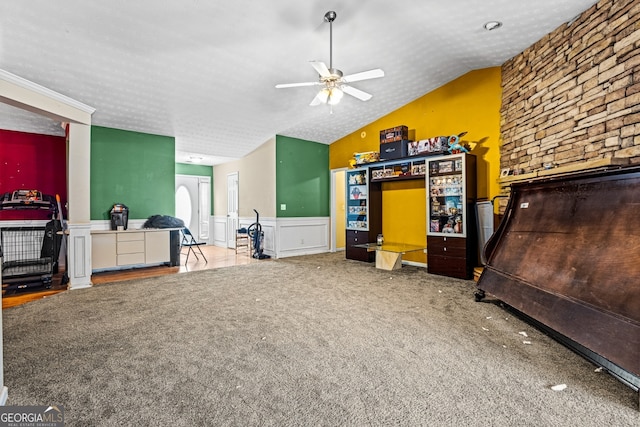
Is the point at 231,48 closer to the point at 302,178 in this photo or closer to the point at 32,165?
the point at 302,178

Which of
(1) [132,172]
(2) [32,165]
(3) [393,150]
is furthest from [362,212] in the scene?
(2) [32,165]

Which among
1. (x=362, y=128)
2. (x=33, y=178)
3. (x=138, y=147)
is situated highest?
(x=362, y=128)

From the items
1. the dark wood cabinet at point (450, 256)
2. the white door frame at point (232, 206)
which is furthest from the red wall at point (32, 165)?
the dark wood cabinet at point (450, 256)

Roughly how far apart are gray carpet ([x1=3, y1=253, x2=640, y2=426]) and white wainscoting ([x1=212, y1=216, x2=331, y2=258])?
3.10 meters

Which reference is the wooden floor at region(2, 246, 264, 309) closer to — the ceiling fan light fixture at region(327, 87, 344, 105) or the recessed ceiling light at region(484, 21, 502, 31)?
the ceiling fan light fixture at region(327, 87, 344, 105)

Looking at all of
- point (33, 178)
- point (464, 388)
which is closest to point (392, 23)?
point (464, 388)

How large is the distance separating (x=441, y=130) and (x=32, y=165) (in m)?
7.39

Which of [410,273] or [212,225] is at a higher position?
[212,225]

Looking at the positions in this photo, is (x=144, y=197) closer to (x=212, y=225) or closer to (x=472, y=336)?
(x=212, y=225)

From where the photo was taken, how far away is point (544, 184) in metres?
2.95

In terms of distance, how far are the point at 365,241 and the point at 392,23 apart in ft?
12.4

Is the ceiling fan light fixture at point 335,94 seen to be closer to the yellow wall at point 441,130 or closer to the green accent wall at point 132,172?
the yellow wall at point 441,130

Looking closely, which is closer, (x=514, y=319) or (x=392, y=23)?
(x=514, y=319)

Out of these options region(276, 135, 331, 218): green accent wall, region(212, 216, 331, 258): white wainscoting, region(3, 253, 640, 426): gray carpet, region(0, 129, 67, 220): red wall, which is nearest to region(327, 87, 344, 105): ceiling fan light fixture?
region(3, 253, 640, 426): gray carpet
